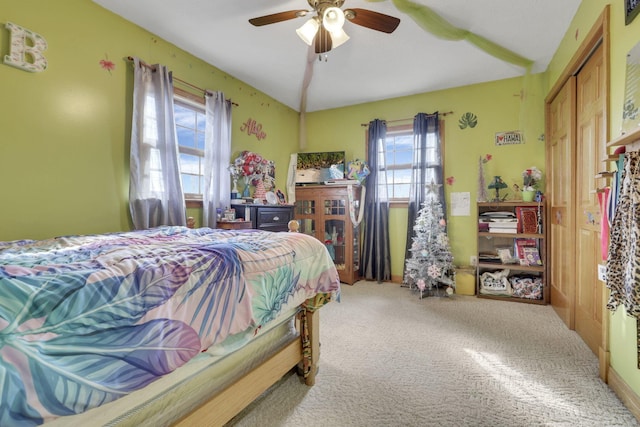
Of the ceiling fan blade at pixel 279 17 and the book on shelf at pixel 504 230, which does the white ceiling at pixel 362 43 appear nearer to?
the ceiling fan blade at pixel 279 17

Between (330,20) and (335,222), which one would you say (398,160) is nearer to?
(335,222)

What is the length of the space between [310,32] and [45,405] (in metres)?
2.26

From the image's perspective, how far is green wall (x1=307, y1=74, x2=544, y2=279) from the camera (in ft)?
11.1

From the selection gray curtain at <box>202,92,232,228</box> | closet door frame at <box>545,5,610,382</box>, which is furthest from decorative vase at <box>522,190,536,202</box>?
gray curtain at <box>202,92,232,228</box>

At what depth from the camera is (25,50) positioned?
72.5 inches

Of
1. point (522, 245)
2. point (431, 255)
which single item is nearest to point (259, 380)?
point (431, 255)

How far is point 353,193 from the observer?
13.1ft

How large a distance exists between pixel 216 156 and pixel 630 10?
3012mm

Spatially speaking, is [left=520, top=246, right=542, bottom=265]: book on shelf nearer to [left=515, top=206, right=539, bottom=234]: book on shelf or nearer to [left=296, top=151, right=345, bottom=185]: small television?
[left=515, top=206, right=539, bottom=234]: book on shelf

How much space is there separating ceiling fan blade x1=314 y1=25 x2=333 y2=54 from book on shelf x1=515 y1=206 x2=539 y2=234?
2.65m

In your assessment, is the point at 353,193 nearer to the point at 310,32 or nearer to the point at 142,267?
the point at 310,32

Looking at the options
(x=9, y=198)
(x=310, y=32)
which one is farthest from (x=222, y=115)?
(x=9, y=198)

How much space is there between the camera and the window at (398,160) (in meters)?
4.07

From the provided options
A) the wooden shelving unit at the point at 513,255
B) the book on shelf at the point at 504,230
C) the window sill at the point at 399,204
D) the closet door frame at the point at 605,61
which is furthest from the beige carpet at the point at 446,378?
the window sill at the point at 399,204
